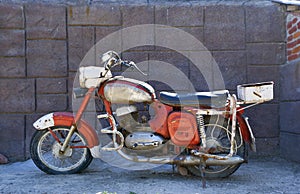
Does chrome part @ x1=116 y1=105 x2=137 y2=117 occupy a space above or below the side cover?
above

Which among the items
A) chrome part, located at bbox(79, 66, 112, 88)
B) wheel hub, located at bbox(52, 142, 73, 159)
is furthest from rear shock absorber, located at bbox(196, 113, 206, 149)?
wheel hub, located at bbox(52, 142, 73, 159)

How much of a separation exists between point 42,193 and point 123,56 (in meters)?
2.12

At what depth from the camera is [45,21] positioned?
4578mm

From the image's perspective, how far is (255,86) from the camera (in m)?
3.46

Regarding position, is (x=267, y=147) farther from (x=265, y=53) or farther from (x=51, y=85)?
(x=51, y=85)

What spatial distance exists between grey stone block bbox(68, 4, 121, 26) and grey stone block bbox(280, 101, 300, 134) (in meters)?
2.36

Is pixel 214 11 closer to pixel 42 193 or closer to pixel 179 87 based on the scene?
pixel 179 87

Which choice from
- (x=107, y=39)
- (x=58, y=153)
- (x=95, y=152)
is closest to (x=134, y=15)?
(x=107, y=39)

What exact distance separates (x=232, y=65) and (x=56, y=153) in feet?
8.01

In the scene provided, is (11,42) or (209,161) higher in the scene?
(11,42)

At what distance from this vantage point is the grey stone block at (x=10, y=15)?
178 inches

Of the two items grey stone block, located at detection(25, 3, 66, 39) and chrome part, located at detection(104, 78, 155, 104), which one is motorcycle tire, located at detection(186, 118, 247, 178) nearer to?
chrome part, located at detection(104, 78, 155, 104)

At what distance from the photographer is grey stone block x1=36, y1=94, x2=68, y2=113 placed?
4.56 meters

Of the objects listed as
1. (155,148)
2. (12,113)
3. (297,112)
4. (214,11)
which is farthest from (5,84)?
(297,112)
